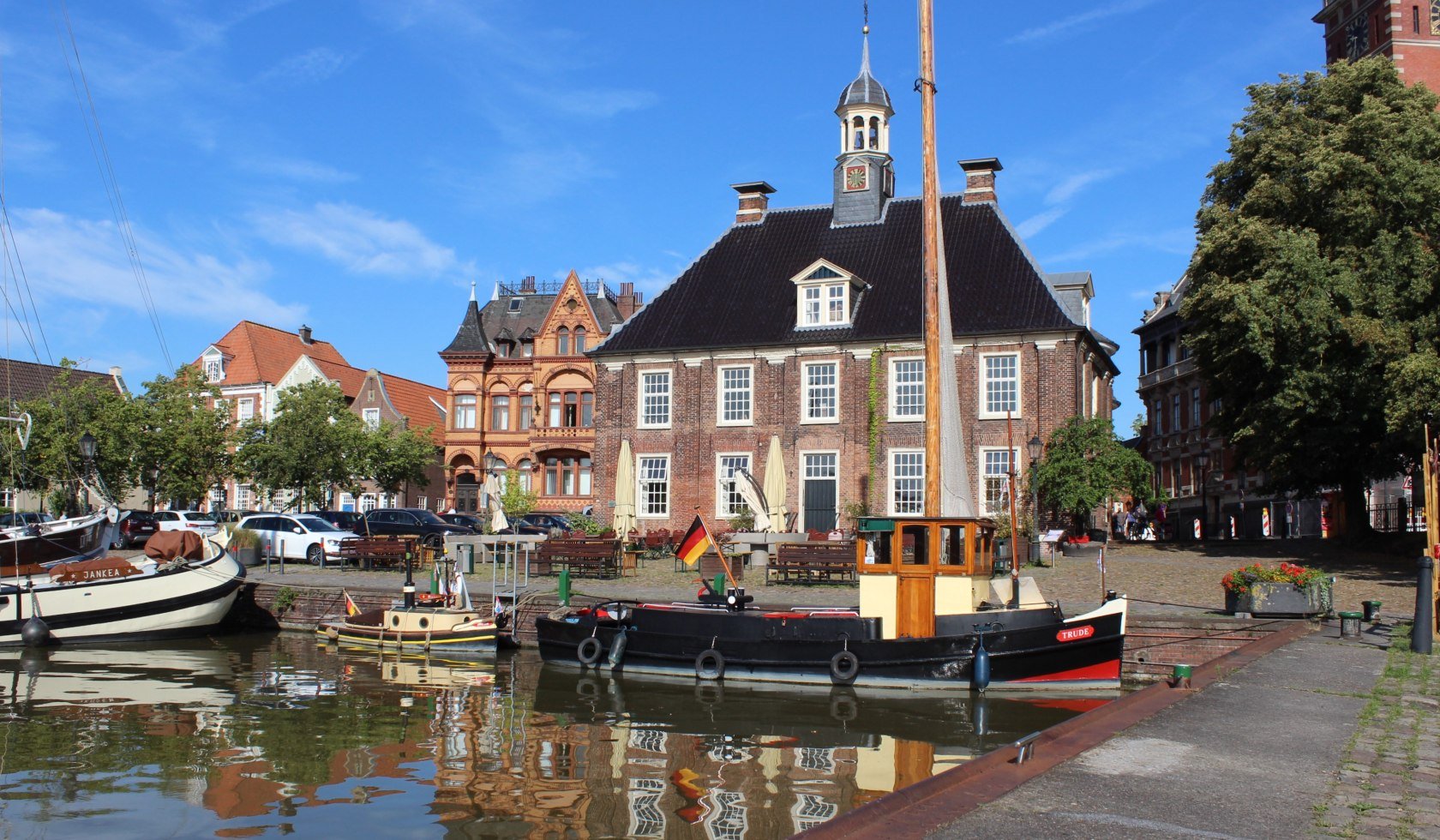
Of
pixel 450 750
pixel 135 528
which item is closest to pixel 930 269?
pixel 450 750

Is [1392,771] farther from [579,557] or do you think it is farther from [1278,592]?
[579,557]

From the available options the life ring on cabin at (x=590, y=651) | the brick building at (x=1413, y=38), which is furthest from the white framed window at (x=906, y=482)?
the brick building at (x=1413, y=38)

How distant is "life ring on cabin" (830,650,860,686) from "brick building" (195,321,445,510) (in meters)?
46.9

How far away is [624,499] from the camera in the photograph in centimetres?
3938

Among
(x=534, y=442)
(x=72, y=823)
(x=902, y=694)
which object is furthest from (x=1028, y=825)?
(x=534, y=442)

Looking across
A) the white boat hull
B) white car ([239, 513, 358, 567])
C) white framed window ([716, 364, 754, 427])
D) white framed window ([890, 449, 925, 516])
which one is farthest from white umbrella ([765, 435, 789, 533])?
the white boat hull

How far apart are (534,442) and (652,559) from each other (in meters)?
21.2

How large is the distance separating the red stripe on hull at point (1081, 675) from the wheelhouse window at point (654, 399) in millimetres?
26696

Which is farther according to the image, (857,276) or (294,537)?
(857,276)

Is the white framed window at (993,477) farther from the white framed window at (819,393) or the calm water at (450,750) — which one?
the calm water at (450,750)

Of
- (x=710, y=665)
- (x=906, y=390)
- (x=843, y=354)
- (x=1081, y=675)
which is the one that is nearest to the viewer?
(x=1081, y=675)

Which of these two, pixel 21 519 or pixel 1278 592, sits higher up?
pixel 21 519

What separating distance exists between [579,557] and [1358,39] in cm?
5610

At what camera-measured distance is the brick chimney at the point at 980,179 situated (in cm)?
4338
